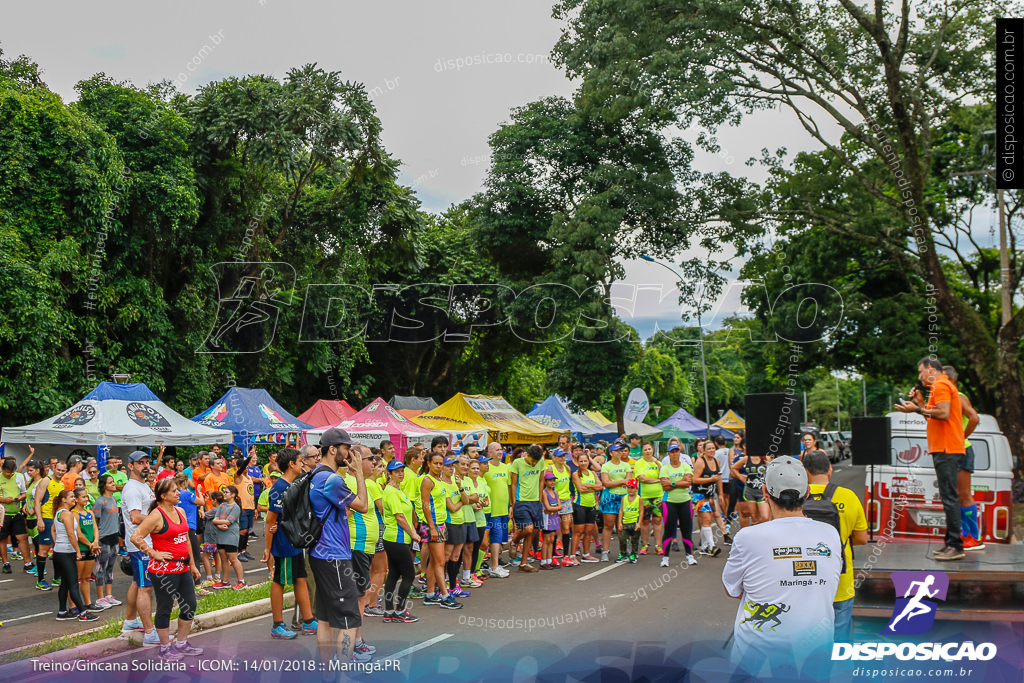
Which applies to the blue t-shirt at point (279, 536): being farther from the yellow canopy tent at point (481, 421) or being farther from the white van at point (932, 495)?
the yellow canopy tent at point (481, 421)

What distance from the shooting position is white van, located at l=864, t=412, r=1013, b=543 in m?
9.89

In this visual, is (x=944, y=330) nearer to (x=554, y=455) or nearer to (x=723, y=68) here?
(x=723, y=68)

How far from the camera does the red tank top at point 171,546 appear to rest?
7.51 meters

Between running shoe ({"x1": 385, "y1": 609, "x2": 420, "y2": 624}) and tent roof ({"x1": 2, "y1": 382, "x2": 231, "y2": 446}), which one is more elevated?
tent roof ({"x1": 2, "y1": 382, "x2": 231, "y2": 446})

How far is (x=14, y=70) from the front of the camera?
2402cm

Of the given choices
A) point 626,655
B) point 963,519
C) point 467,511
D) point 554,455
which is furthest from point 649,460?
point 626,655

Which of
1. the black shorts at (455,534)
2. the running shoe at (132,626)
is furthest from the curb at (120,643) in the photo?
the black shorts at (455,534)

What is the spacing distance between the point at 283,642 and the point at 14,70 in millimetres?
22762

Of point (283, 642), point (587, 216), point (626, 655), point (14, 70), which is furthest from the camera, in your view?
point (14, 70)

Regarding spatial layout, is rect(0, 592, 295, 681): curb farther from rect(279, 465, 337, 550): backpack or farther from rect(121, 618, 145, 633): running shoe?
rect(279, 465, 337, 550): backpack

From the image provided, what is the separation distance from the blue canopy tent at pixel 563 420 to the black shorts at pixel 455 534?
18446mm

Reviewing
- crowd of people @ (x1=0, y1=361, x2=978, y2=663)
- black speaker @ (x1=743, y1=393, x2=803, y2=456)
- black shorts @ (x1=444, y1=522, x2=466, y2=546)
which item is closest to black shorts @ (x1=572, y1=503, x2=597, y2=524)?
crowd of people @ (x1=0, y1=361, x2=978, y2=663)

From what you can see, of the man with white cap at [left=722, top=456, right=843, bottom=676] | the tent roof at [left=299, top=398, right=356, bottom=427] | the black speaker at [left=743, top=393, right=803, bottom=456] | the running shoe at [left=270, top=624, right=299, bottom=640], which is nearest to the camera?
the man with white cap at [left=722, top=456, right=843, bottom=676]

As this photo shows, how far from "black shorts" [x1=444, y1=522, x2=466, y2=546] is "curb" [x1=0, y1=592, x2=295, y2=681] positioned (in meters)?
2.15
